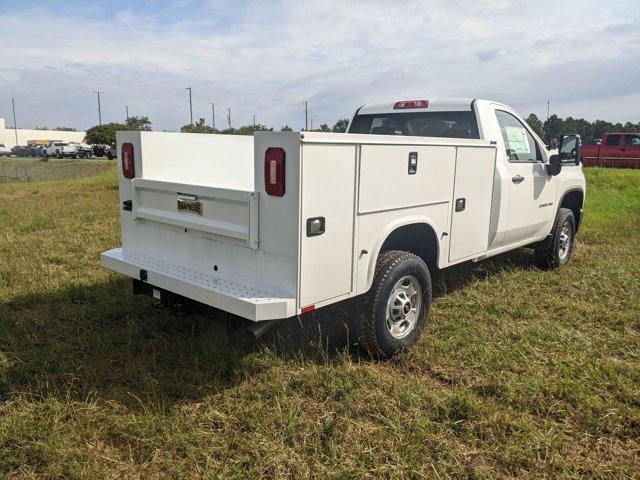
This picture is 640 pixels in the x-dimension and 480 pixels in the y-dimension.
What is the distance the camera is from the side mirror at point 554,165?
5.86 metres

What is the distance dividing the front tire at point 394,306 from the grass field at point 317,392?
150 millimetres

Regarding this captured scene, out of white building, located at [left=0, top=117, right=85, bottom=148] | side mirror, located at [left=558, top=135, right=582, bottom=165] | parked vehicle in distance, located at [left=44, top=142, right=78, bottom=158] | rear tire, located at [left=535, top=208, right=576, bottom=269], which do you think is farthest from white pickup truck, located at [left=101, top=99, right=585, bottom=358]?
white building, located at [left=0, top=117, right=85, bottom=148]

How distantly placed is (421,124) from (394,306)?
237 cm

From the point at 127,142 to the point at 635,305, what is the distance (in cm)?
489

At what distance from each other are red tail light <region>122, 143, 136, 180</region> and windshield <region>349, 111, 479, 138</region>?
2759mm

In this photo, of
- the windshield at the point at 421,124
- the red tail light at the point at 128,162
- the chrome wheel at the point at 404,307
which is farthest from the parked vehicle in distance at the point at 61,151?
the chrome wheel at the point at 404,307

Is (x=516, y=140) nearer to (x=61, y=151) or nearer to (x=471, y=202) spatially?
(x=471, y=202)

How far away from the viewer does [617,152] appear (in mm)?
23734

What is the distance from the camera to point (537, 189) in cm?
577

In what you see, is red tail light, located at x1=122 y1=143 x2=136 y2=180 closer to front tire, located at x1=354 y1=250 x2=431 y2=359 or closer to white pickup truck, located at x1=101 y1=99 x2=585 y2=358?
white pickup truck, located at x1=101 y1=99 x2=585 y2=358

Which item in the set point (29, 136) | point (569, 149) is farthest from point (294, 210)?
point (29, 136)

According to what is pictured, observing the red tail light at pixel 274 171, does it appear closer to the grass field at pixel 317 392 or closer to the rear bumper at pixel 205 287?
the rear bumper at pixel 205 287

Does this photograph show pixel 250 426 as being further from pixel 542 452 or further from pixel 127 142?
pixel 127 142

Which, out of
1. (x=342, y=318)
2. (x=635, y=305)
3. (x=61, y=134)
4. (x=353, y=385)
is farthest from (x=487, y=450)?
(x=61, y=134)
